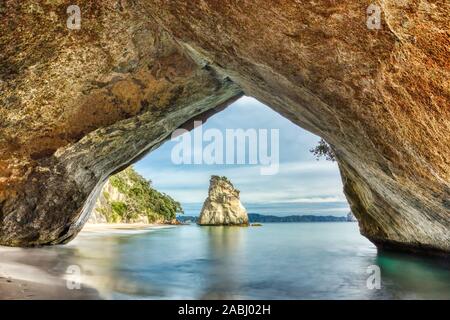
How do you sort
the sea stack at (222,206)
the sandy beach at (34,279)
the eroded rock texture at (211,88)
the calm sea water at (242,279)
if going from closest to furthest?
the eroded rock texture at (211,88) → the sandy beach at (34,279) → the calm sea water at (242,279) → the sea stack at (222,206)

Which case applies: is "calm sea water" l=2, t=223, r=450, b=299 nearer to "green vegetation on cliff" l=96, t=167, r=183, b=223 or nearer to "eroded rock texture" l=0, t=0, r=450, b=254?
"eroded rock texture" l=0, t=0, r=450, b=254

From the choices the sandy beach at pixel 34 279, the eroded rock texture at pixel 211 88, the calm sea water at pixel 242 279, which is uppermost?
the eroded rock texture at pixel 211 88

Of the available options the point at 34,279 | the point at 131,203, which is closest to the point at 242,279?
the point at 34,279

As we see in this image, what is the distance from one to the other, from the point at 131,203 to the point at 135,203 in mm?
1165

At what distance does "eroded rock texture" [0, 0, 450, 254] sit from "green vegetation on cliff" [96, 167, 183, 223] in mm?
32091

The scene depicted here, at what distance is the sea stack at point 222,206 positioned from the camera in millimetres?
62469

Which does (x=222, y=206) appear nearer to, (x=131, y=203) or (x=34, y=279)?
(x=131, y=203)

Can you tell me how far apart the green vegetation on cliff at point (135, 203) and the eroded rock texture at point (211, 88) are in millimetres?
32091

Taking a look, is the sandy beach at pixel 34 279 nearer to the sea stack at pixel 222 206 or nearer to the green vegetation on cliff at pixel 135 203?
the green vegetation on cliff at pixel 135 203

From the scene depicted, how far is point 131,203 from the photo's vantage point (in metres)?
50.6

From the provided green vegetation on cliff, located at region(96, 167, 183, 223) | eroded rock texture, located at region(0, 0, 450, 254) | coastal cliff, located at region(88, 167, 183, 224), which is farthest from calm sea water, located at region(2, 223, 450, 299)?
green vegetation on cliff, located at region(96, 167, 183, 223)

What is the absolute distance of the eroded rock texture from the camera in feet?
17.9

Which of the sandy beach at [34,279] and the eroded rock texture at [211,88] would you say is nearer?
the eroded rock texture at [211,88]

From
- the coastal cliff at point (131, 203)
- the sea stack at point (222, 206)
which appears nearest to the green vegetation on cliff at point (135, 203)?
the coastal cliff at point (131, 203)
